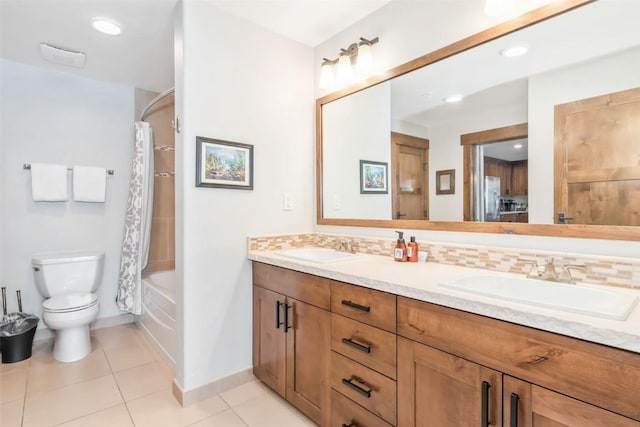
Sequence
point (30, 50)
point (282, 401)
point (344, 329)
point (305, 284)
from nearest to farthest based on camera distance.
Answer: point (344, 329) → point (305, 284) → point (282, 401) → point (30, 50)

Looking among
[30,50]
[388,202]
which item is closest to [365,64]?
[388,202]

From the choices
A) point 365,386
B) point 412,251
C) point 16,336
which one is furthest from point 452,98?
point 16,336

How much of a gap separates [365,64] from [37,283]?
9.65 feet

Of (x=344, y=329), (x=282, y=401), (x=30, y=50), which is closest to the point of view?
(x=344, y=329)

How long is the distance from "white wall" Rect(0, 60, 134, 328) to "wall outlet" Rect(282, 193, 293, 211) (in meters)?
1.82

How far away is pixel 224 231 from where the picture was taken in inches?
77.0

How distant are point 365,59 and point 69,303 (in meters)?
2.71

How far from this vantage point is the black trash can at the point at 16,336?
2258mm

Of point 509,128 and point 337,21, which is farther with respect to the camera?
point 337,21

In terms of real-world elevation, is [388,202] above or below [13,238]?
above

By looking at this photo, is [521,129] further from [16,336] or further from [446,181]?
[16,336]

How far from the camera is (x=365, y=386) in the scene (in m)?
1.33

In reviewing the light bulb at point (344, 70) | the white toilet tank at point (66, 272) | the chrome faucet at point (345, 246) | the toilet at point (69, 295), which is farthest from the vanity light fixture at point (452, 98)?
the white toilet tank at point (66, 272)

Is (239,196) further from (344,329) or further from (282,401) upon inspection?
(282,401)
